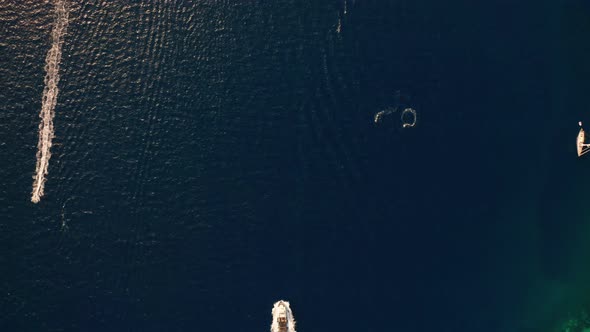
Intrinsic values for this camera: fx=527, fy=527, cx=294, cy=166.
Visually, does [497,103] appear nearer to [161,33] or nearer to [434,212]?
[434,212]

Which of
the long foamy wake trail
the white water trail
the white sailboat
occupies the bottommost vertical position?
the white water trail

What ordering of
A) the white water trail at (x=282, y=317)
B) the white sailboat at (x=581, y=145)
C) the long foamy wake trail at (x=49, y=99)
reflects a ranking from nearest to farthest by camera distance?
the white water trail at (x=282, y=317)
the long foamy wake trail at (x=49, y=99)
the white sailboat at (x=581, y=145)

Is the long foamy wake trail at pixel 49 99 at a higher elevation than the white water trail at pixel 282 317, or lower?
higher

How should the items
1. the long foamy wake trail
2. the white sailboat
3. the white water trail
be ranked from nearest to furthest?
the white water trail
the long foamy wake trail
the white sailboat

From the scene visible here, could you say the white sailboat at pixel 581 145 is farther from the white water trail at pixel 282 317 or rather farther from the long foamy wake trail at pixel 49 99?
the long foamy wake trail at pixel 49 99

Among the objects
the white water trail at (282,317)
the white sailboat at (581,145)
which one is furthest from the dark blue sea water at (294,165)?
the white sailboat at (581,145)

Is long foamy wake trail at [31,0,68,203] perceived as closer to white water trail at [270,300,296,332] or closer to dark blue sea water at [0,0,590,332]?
dark blue sea water at [0,0,590,332]

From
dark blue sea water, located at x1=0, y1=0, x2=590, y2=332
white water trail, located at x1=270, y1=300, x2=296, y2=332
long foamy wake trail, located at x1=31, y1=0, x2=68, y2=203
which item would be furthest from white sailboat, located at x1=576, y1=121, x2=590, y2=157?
long foamy wake trail, located at x1=31, y1=0, x2=68, y2=203
